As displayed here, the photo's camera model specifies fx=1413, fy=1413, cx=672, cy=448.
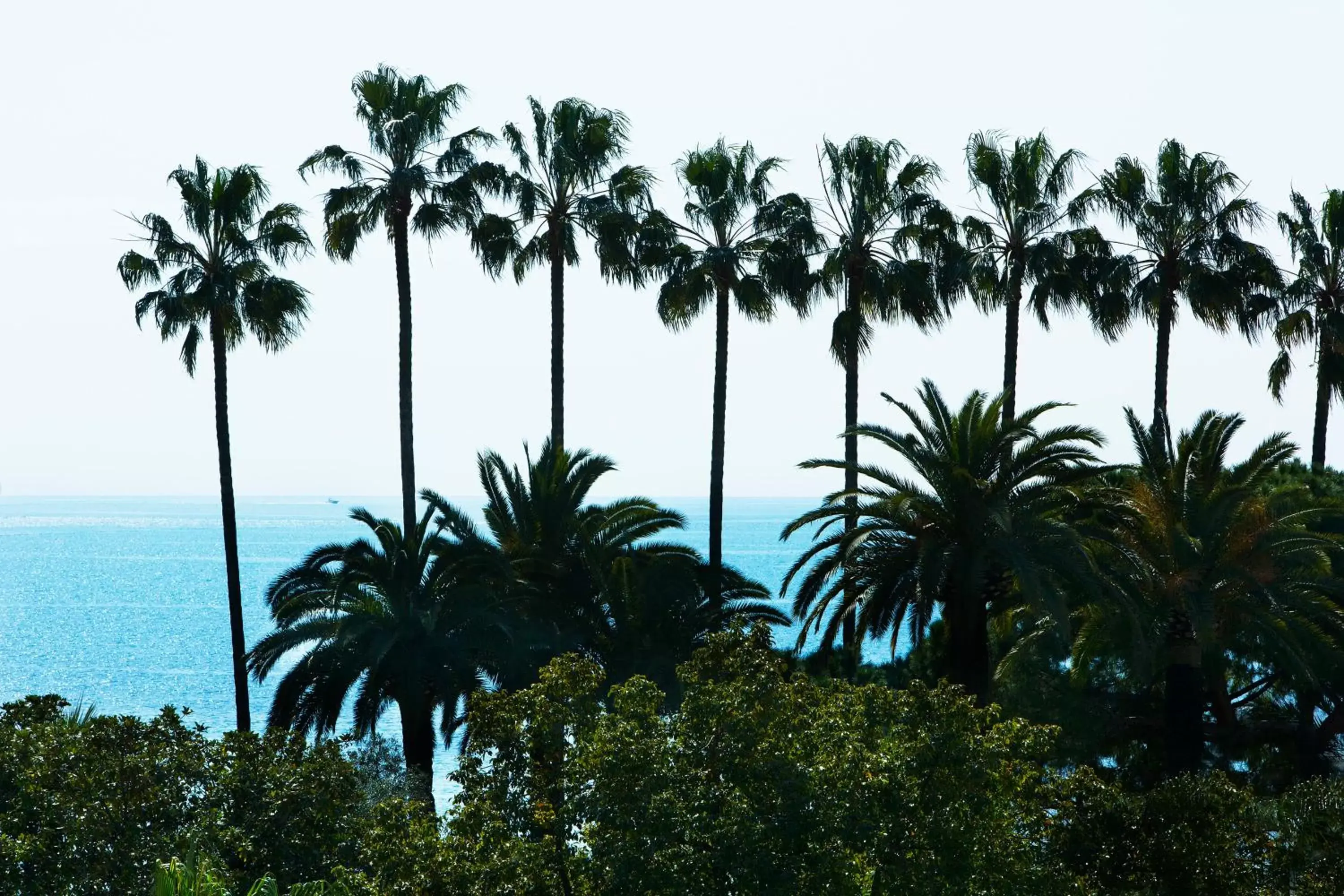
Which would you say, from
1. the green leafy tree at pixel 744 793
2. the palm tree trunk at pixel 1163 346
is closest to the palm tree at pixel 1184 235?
the palm tree trunk at pixel 1163 346

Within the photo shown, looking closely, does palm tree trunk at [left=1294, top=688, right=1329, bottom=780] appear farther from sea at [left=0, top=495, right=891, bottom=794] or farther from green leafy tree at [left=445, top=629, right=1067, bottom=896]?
green leafy tree at [left=445, top=629, right=1067, bottom=896]

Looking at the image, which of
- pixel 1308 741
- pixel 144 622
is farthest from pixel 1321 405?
pixel 144 622

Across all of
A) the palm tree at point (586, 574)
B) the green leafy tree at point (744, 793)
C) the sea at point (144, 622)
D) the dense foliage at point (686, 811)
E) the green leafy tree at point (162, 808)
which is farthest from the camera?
the sea at point (144, 622)

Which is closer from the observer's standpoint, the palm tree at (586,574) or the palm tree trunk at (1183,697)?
the palm tree trunk at (1183,697)

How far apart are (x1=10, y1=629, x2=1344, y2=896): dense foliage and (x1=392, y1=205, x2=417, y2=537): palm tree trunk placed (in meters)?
15.9

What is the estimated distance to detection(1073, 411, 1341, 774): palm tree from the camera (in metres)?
22.1

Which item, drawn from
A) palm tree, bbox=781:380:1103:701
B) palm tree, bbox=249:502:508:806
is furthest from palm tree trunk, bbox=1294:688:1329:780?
palm tree, bbox=249:502:508:806

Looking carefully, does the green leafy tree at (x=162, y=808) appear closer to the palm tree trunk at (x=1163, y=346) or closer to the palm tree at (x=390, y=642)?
the palm tree at (x=390, y=642)

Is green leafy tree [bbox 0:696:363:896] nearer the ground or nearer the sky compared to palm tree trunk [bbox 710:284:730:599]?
nearer the ground

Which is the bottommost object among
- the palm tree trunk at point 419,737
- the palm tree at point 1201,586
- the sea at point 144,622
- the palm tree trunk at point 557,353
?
the sea at point 144,622

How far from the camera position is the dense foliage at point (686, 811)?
11.8 m

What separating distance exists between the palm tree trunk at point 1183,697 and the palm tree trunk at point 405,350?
1578 cm

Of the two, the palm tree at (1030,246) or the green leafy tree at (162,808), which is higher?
the palm tree at (1030,246)

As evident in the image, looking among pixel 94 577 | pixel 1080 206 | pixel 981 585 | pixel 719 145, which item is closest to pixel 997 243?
pixel 1080 206
